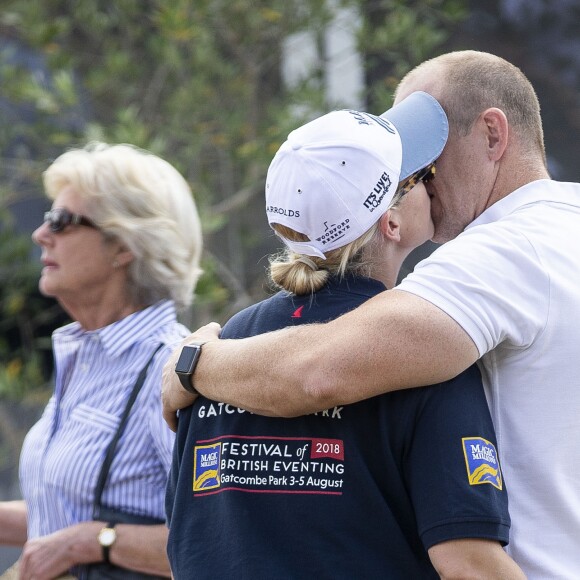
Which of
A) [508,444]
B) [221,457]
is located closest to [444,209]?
[508,444]

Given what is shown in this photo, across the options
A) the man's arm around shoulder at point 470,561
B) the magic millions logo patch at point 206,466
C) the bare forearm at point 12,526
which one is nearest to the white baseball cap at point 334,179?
the magic millions logo patch at point 206,466

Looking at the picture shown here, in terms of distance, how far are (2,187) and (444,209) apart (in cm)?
418

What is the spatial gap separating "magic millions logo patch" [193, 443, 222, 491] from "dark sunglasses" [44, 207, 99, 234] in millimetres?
1356

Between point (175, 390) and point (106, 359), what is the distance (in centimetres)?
92

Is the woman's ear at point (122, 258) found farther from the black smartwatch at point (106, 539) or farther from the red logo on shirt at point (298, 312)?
the red logo on shirt at point (298, 312)

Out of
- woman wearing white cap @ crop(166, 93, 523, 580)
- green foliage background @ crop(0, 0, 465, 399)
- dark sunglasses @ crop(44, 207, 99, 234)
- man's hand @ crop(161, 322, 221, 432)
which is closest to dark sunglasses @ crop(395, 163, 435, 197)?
woman wearing white cap @ crop(166, 93, 523, 580)

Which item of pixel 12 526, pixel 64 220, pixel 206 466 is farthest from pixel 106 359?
pixel 206 466

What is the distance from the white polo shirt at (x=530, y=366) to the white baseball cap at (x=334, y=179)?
161mm

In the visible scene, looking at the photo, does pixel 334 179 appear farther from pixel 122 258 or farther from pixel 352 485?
pixel 122 258

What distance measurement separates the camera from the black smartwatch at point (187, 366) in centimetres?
185

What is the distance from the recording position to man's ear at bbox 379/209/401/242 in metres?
1.79

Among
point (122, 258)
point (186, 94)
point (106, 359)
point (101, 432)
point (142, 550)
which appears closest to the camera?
point (142, 550)

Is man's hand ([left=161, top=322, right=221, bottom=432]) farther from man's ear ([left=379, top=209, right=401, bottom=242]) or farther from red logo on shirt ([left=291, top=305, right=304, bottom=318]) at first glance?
man's ear ([left=379, top=209, right=401, bottom=242])

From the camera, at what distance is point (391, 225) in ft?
5.92
